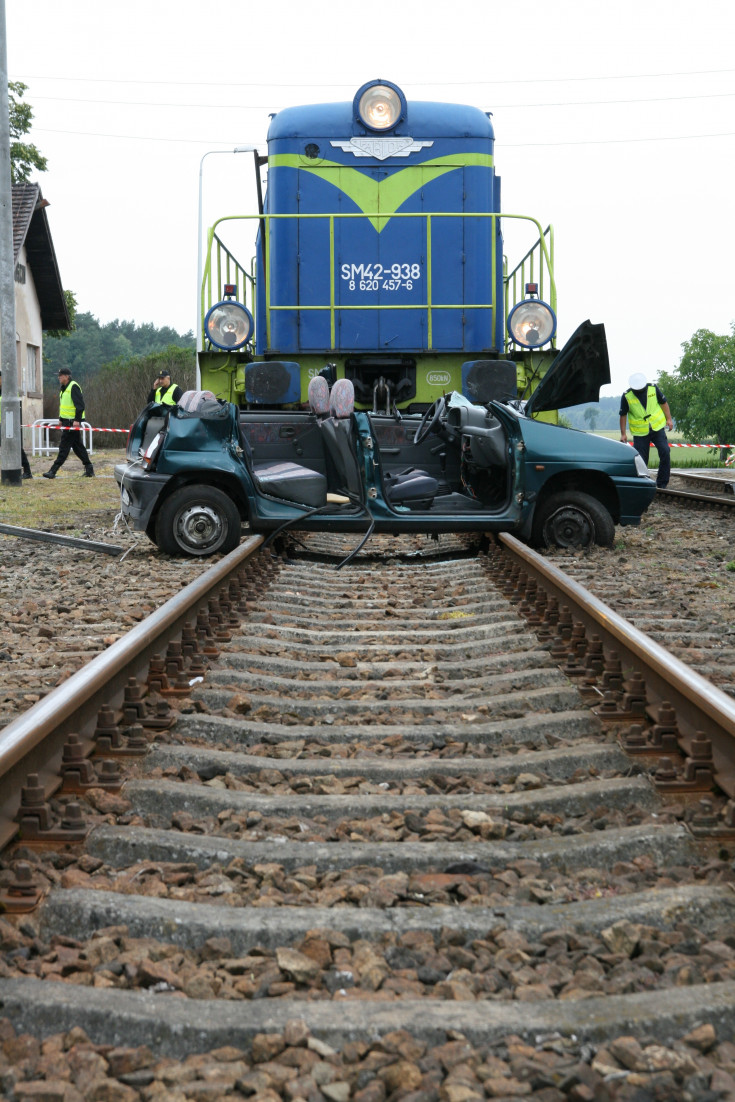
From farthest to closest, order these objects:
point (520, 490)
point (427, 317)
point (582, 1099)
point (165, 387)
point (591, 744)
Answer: point (165, 387)
point (427, 317)
point (520, 490)
point (591, 744)
point (582, 1099)

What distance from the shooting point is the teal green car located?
314 inches

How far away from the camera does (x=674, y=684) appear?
3.61m

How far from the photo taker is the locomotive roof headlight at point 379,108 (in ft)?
36.9

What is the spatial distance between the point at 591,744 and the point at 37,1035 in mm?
2039

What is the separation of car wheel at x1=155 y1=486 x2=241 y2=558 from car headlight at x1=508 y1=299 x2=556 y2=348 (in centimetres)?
356

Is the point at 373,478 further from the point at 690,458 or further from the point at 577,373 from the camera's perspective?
the point at 690,458

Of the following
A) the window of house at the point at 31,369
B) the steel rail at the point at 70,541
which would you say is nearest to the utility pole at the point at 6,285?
the steel rail at the point at 70,541

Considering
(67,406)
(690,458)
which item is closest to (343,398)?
(67,406)

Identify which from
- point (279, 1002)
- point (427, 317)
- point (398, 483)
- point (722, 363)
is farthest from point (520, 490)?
point (722, 363)

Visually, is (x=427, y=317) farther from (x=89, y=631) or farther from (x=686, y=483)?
(x=686, y=483)

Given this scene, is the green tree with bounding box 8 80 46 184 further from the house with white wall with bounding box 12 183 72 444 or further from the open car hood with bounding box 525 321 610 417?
the open car hood with bounding box 525 321 610 417

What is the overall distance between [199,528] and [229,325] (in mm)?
2847

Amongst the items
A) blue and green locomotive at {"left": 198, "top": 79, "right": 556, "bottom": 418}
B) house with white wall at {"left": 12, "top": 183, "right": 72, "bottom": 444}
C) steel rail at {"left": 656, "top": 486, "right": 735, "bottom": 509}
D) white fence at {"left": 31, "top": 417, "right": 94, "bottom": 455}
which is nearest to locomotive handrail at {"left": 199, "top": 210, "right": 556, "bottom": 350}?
blue and green locomotive at {"left": 198, "top": 79, "right": 556, "bottom": 418}

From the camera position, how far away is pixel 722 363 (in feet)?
212
